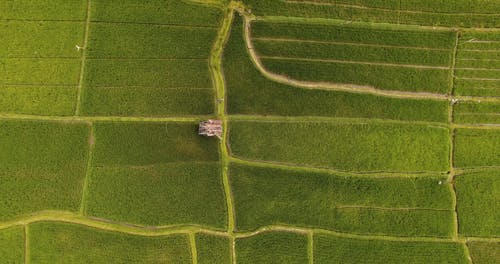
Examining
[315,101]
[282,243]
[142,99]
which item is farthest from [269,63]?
[282,243]

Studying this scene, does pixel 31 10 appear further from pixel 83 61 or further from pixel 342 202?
pixel 342 202

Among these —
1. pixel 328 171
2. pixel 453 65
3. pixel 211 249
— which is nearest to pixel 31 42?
pixel 211 249

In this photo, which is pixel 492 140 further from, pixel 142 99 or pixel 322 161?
pixel 142 99

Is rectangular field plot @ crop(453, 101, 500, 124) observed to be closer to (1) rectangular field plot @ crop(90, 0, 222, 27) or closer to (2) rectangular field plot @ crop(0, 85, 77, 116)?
(1) rectangular field plot @ crop(90, 0, 222, 27)

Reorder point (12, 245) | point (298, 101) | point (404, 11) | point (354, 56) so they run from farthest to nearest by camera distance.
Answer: point (404, 11)
point (354, 56)
point (298, 101)
point (12, 245)

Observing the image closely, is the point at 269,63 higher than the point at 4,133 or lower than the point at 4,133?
higher

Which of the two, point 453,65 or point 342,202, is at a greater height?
point 453,65

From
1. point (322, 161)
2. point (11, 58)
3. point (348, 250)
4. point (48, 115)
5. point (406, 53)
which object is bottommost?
point (348, 250)
